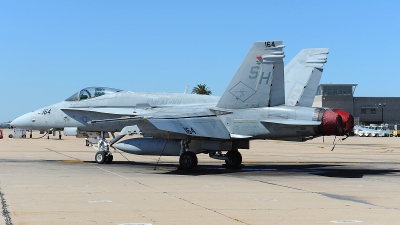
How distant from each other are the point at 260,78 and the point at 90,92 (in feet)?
26.7

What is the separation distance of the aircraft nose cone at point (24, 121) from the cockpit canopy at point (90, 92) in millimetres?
2033

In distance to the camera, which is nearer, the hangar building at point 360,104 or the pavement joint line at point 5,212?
the pavement joint line at point 5,212

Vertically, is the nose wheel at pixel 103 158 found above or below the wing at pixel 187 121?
below

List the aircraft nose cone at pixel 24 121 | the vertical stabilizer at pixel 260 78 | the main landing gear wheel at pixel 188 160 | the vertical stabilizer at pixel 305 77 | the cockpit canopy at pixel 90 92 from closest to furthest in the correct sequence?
the vertical stabilizer at pixel 260 78 → the main landing gear wheel at pixel 188 160 → the vertical stabilizer at pixel 305 77 → the cockpit canopy at pixel 90 92 → the aircraft nose cone at pixel 24 121

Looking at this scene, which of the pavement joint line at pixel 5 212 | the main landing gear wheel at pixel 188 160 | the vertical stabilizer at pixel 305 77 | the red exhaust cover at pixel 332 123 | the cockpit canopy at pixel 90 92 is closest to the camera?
the pavement joint line at pixel 5 212

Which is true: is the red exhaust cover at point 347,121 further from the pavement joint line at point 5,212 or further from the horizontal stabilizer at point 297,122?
the pavement joint line at point 5,212

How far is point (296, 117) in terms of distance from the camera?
17609 mm

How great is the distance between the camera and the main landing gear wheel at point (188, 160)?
1922cm

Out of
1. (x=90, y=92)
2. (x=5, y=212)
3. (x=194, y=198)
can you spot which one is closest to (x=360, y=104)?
(x=90, y=92)

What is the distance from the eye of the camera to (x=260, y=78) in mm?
18203

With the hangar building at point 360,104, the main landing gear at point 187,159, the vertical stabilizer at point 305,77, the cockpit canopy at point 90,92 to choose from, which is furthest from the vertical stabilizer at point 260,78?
the hangar building at point 360,104

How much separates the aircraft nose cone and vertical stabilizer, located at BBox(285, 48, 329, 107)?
10.8 metres

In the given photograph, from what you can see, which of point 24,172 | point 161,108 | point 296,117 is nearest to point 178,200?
point 296,117

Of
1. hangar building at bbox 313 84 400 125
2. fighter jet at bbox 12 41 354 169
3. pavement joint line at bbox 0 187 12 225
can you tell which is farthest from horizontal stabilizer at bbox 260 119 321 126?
hangar building at bbox 313 84 400 125
